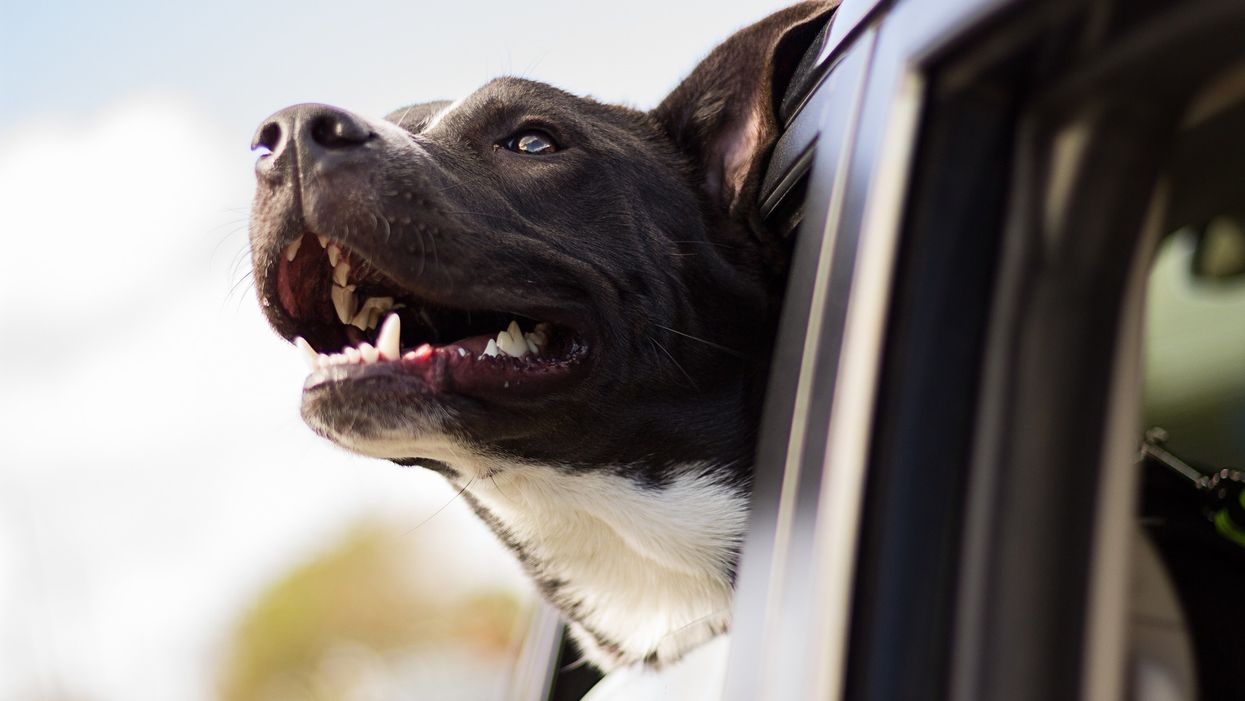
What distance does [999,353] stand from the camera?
1.04 metres

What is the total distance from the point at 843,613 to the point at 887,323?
0.27 m

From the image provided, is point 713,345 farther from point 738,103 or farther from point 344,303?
point 344,303

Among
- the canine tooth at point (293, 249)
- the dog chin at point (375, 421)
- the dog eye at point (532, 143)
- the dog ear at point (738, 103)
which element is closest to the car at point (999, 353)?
the dog ear at point (738, 103)

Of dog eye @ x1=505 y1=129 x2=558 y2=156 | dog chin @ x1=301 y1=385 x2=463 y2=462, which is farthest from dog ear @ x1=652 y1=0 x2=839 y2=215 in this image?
dog chin @ x1=301 y1=385 x2=463 y2=462

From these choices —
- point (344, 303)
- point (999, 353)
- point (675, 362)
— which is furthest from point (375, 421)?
point (999, 353)

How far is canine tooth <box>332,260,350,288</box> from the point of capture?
2213mm

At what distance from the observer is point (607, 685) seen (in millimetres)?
2330

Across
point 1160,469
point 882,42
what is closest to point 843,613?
point 882,42

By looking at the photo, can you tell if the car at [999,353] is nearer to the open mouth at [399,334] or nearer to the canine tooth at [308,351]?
the open mouth at [399,334]

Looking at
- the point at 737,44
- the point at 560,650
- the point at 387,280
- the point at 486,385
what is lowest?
the point at 560,650

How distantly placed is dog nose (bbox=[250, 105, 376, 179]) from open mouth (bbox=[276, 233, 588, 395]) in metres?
0.14

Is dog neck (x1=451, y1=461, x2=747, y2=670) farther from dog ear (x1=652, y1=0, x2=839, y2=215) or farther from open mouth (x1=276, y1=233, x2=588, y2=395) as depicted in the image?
dog ear (x1=652, y1=0, x2=839, y2=215)

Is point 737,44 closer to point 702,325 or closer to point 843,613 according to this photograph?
point 702,325

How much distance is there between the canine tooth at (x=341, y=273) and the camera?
2.21 metres
